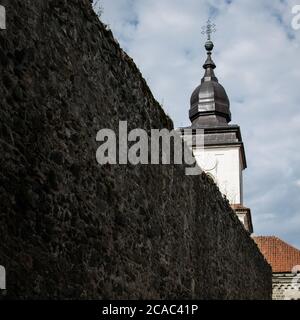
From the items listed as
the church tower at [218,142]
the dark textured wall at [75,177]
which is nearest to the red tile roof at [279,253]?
the church tower at [218,142]

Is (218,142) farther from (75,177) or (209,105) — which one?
(75,177)

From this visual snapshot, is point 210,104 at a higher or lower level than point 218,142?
higher

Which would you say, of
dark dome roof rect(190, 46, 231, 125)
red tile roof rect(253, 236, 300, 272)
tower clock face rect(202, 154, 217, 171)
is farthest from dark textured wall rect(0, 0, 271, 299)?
dark dome roof rect(190, 46, 231, 125)

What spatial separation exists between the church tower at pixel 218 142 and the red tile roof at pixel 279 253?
7.65ft

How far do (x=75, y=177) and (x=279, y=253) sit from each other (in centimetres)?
2721

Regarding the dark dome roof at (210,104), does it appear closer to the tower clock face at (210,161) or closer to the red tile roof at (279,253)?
the tower clock face at (210,161)

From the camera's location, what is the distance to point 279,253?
103ft

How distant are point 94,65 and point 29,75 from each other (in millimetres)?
1392

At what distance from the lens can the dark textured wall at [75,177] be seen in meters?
4.65

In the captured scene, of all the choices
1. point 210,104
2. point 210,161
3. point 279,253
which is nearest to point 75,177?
point 279,253

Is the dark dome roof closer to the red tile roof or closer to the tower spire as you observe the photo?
the tower spire
